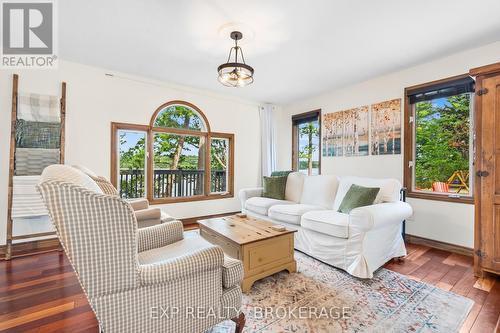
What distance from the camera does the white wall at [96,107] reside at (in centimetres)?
276

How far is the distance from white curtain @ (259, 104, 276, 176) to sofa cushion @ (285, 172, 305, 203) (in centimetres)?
120

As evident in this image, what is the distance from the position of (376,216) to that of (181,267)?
182 cm

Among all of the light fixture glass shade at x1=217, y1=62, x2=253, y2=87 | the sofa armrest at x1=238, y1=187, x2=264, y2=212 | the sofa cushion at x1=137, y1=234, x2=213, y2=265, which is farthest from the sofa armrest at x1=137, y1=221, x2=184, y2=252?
the sofa armrest at x1=238, y1=187, x2=264, y2=212

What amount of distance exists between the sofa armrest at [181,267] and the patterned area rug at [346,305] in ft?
2.04

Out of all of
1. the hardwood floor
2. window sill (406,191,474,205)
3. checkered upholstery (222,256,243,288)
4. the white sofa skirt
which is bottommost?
the hardwood floor

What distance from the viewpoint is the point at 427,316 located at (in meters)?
1.63

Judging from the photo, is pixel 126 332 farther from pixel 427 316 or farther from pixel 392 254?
pixel 392 254

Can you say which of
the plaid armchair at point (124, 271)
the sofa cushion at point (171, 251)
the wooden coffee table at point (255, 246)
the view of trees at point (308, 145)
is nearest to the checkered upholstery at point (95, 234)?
the plaid armchair at point (124, 271)

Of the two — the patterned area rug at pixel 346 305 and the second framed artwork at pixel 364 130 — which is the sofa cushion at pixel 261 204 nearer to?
the patterned area rug at pixel 346 305

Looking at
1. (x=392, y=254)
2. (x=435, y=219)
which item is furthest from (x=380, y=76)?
(x=392, y=254)

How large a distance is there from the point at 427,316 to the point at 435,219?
1.82 meters

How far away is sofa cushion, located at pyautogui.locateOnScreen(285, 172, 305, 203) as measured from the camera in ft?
12.1

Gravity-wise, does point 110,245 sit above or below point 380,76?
below

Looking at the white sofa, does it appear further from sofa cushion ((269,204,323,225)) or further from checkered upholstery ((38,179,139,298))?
checkered upholstery ((38,179,139,298))
